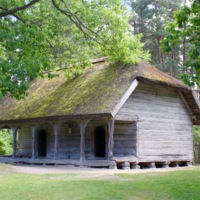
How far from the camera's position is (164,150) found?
2339 cm

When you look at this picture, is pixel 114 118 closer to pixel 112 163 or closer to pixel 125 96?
pixel 125 96

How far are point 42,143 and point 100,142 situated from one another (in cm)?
551

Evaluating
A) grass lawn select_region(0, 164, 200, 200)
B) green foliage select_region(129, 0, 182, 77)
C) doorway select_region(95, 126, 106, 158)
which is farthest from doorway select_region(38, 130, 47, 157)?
green foliage select_region(129, 0, 182, 77)

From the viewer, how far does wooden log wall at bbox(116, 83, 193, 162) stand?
71.5 feet

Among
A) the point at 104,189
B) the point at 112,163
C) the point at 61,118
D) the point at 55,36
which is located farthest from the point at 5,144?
the point at 104,189

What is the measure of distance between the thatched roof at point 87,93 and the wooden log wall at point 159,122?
116cm

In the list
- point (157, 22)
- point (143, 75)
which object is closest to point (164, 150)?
point (143, 75)

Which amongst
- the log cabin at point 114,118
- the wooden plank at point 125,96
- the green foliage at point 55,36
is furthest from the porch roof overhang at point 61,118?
the green foliage at point 55,36

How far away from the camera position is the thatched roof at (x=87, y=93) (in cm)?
2011

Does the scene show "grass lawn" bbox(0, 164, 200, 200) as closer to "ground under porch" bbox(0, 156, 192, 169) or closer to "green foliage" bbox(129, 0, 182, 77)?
"ground under porch" bbox(0, 156, 192, 169)

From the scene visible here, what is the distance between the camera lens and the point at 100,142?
23828mm

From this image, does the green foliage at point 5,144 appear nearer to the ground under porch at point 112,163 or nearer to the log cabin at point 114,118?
the log cabin at point 114,118

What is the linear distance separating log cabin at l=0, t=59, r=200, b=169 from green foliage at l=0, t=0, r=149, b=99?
5.63 ft

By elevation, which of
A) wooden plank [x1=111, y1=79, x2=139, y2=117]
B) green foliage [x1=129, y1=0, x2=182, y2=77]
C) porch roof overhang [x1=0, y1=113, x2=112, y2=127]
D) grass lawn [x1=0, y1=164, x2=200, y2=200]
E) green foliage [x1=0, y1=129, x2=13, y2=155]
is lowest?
grass lawn [x1=0, y1=164, x2=200, y2=200]
